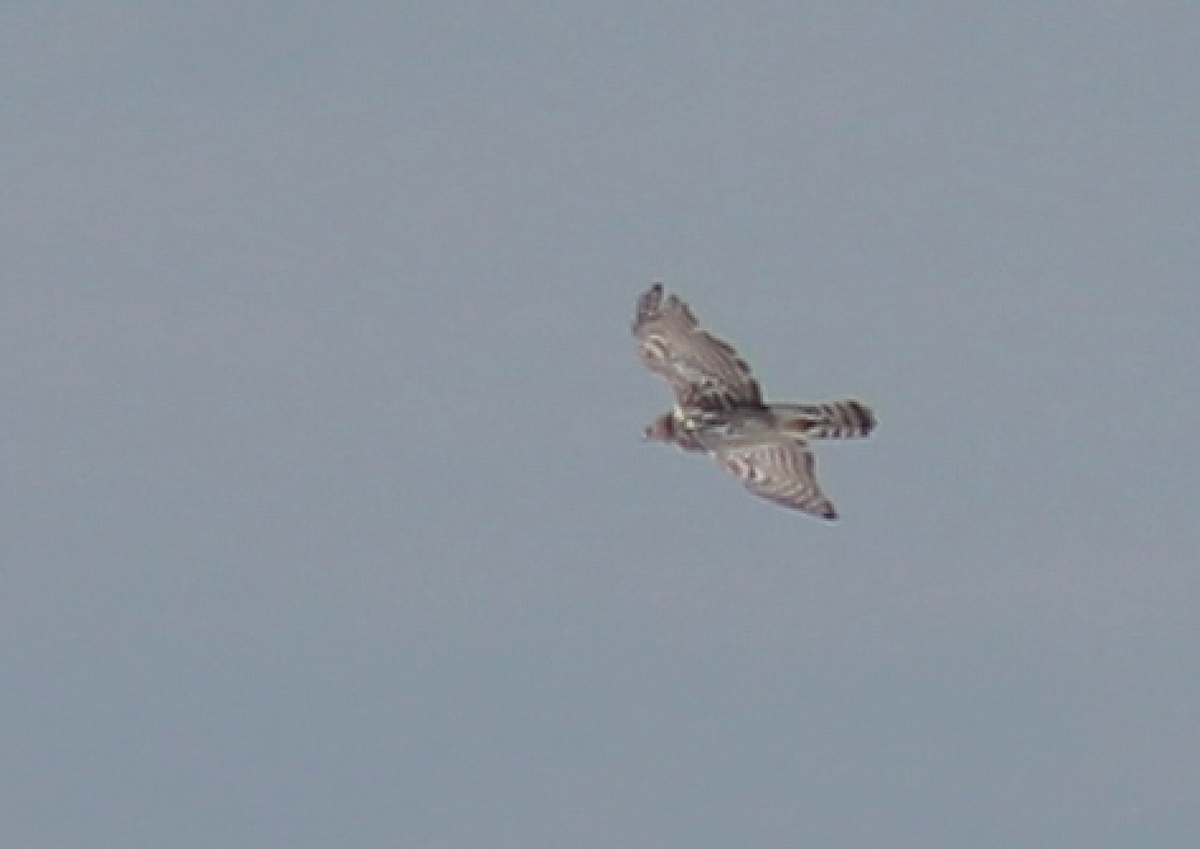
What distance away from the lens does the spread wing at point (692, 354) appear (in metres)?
39.2

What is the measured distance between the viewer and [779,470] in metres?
38.7

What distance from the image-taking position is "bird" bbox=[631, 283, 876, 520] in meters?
38.1

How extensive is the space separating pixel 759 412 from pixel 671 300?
6.96 ft

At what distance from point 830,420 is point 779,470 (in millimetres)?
1278

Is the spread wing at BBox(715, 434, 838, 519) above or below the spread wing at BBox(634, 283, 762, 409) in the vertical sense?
below

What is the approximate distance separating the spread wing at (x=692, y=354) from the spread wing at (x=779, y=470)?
29.1 inches

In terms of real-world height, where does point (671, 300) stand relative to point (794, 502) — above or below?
above

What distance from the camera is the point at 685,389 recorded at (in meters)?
40.1

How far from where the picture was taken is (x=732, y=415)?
39031 mm

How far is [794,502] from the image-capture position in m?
38.1

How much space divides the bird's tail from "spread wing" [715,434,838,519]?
12.4 inches

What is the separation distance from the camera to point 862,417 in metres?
37.8

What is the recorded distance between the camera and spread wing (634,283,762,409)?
→ 39219 mm

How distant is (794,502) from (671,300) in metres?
3.59
